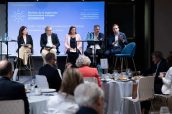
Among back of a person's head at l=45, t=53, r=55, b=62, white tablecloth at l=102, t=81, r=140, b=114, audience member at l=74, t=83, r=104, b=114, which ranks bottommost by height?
white tablecloth at l=102, t=81, r=140, b=114

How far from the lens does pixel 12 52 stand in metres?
12.4

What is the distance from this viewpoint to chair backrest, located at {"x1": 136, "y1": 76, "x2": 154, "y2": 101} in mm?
6808

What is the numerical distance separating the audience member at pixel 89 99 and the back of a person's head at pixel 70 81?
759 millimetres

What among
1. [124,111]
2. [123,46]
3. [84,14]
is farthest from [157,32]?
[124,111]

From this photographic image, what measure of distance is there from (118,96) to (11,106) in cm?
347

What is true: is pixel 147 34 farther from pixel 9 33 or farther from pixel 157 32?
pixel 9 33

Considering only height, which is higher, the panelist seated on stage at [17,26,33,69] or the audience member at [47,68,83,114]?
the panelist seated on stage at [17,26,33,69]

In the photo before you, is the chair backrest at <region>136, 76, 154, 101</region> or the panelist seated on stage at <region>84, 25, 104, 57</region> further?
the panelist seated on stage at <region>84, 25, 104, 57</region>

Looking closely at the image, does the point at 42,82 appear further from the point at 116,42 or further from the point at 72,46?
the point at 116,42

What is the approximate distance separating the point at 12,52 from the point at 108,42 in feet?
10.1

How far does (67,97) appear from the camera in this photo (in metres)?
3.50

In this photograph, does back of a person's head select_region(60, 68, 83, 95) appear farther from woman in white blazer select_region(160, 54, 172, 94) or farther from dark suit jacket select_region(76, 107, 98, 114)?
woman in white blazer select_region(160, 54, 172, 94)

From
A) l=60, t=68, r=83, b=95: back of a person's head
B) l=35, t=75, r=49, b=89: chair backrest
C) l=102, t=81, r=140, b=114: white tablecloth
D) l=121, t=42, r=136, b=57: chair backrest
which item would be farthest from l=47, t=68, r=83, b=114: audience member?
l=121, t=42, r=136, b=57: chair backrest

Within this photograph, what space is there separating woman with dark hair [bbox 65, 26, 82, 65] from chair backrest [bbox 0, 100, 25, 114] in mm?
7024
